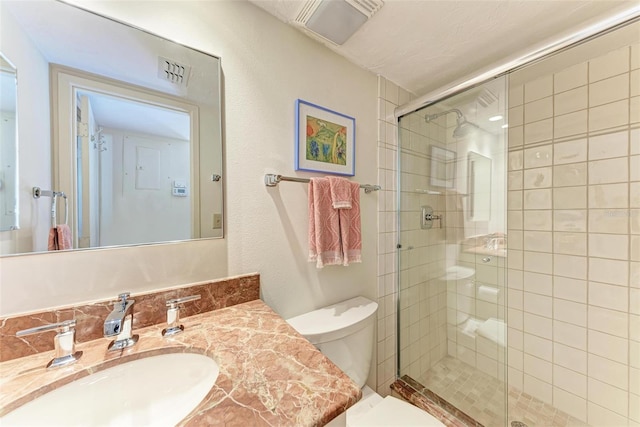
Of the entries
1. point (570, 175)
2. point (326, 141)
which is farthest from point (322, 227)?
point (570, 175)

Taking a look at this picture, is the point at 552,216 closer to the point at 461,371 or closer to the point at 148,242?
the point at 461,371

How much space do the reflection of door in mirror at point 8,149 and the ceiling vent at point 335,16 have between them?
3.12 feet

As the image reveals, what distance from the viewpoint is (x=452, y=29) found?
1054mm

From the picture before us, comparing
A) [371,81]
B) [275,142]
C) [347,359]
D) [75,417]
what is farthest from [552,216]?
[75,417]

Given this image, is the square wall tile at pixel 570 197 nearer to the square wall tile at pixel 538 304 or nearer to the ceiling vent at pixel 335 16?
the square wall tile at pixel 538 304

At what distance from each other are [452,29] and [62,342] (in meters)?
1.78

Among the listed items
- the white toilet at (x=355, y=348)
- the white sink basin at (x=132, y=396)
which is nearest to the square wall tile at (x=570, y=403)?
the white toilet at (x=355, y=348)

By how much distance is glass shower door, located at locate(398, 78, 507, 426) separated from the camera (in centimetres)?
144

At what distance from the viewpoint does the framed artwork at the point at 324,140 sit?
1072 mm

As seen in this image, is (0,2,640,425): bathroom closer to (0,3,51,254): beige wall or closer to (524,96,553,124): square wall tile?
(0,3,51,254): beige wall

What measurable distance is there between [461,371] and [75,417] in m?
1.96

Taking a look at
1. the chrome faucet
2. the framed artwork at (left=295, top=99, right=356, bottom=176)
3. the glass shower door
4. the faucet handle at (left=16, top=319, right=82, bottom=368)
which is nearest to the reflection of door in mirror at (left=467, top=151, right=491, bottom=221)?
the glass shower door

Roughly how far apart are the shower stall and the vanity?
1.15 metres

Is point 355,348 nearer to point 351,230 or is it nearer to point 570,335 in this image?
point 351,230
